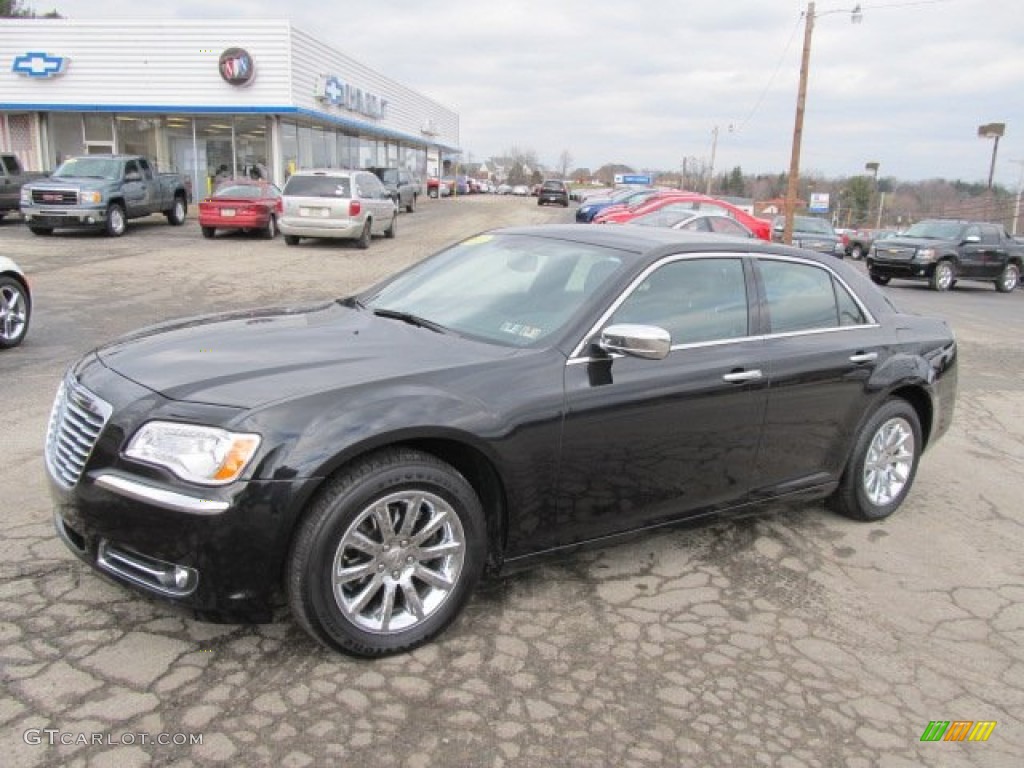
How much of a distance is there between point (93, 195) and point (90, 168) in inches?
48.4

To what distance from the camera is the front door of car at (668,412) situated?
356 centimetres

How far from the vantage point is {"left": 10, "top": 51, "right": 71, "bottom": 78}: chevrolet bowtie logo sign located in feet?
98.8

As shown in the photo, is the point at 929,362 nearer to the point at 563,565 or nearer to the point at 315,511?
the point at 563,565

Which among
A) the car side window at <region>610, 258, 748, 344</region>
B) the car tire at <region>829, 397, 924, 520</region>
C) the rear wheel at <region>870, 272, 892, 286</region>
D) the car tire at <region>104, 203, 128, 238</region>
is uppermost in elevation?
the car side window at <region>610, 258, 748, 344</region>

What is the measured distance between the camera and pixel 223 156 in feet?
107

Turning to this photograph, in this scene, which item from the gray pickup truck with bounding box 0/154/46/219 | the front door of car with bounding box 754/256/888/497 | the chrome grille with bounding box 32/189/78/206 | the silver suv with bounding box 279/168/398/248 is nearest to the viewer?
the front door of car with bounding box 754/256/888/497

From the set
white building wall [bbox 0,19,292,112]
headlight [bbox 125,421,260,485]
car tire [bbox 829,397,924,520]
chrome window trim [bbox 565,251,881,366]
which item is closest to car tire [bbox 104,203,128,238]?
white building wall [bbox 0,19,292,112]

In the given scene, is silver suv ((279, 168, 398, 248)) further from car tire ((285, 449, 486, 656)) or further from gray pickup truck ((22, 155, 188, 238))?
car tire ((285, 449, 486, 656))

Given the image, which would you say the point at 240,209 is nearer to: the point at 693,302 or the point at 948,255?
the point at 948,255

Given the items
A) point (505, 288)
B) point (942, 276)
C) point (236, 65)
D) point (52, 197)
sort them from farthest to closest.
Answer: point (236, 65) → point (942, 276) → point (52, 197) → point (505, 288)

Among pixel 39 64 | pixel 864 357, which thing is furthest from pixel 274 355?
pixel 39 64

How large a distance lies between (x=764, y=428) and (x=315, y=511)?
2.28 meters

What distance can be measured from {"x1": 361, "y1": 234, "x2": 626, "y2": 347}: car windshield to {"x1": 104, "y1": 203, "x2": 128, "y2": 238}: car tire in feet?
58.1

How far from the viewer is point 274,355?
11.1 feet
